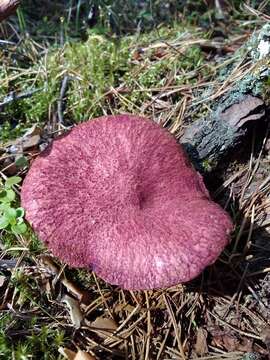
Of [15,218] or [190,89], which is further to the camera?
[190,89]

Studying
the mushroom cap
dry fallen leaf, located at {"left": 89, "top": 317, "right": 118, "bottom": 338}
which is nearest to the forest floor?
dry fallen leaf, located at {"left": 89, "top": 317, "right": 118, "bottom": 338}

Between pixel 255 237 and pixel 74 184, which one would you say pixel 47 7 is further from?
pixel 255 237

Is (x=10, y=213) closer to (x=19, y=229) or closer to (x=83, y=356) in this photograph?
(x=19, y=229)

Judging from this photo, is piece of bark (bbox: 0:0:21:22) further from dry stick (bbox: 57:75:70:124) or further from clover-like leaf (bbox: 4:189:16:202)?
dry stick (bbox: 57:75:70:124)

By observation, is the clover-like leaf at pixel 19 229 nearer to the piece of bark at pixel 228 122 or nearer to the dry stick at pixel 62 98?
the dry stick at pixel 62 98

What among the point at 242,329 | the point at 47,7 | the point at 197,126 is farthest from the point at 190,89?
the point at 47,7

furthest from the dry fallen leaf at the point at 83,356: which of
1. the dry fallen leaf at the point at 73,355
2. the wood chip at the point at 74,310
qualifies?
the wood chip at the point at 74,310

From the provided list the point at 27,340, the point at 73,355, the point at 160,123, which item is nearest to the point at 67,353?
the point at 73,355

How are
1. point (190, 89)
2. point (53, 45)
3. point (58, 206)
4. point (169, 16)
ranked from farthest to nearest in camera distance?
point (169, 16)
point (53, 45)
point (190, 89)
point (58, 206)
